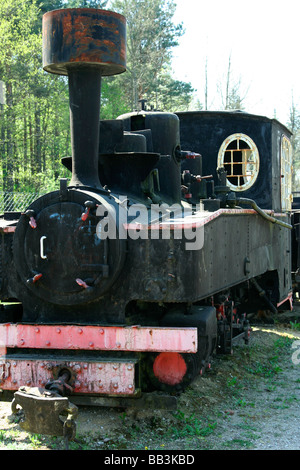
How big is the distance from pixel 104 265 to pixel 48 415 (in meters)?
1.21

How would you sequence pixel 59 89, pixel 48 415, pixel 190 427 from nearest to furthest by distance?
pixel 48 415 < pixel 190 427 < pixel 59 89

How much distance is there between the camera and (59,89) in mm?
29234

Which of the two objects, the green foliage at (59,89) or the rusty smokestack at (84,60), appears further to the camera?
the green foliage at (59,89)

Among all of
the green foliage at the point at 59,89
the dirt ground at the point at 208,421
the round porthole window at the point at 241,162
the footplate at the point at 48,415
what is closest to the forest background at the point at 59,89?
the green foliage at the point at 59,89

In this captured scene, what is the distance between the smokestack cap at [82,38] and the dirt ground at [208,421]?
116 inches

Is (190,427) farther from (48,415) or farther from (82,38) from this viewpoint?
(82,38)

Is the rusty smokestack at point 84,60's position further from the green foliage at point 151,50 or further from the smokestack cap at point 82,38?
the green foliage at point 151,50

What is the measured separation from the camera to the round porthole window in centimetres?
874

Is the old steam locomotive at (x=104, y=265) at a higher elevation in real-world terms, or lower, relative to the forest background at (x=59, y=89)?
lower

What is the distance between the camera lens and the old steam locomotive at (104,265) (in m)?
4.86

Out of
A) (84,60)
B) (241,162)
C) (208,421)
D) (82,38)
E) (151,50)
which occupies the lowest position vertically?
(208,421)

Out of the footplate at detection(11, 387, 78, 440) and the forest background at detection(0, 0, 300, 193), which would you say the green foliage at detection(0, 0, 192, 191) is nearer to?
the forest background at detection(0, 0, 300, 193)

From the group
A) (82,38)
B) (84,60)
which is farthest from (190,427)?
(82,38)
